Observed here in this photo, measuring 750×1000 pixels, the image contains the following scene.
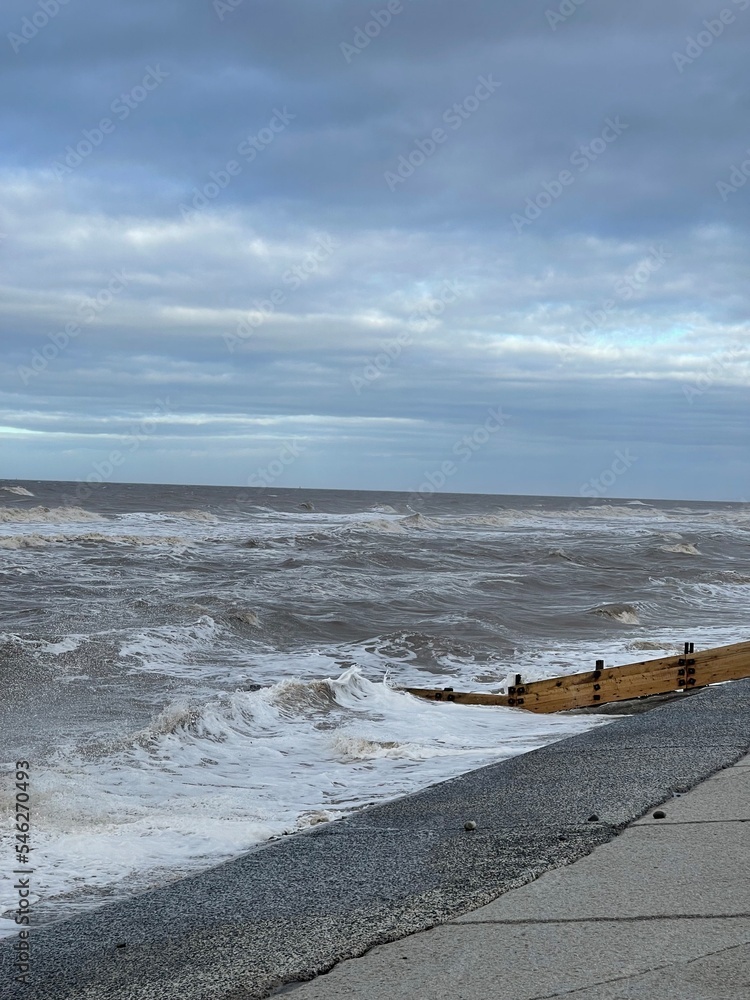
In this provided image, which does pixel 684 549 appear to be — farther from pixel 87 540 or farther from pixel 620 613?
pixel 87 540

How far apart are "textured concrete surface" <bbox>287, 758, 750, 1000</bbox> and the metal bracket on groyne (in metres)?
6.23

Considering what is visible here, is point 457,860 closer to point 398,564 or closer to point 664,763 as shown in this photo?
point 664,763

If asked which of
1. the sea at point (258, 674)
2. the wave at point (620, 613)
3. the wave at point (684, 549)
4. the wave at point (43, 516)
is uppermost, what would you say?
the wave at point (684, 549)

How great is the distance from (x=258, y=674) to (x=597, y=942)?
9878 mm

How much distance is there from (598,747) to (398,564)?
75.4 ft

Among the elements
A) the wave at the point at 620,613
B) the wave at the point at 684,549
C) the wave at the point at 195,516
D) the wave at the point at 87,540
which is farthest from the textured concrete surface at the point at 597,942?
the wave at the point at 195,516

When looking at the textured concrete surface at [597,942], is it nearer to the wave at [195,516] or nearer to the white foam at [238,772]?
the white foam at [238,772]

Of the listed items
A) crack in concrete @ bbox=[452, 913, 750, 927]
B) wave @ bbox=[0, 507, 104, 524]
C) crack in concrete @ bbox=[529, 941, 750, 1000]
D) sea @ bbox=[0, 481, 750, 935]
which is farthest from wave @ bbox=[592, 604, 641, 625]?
wave @ bbox=[0, 507, 104, 524]

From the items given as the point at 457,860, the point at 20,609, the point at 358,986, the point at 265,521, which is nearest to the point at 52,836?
the point at 457,860

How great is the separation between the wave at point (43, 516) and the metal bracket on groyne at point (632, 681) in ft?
133

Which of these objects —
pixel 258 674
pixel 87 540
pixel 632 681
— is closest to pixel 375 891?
pixel 632 681

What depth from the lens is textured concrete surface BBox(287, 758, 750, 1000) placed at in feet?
9.05

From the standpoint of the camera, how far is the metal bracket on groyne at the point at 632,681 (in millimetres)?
10164

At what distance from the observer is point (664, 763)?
5.75m
